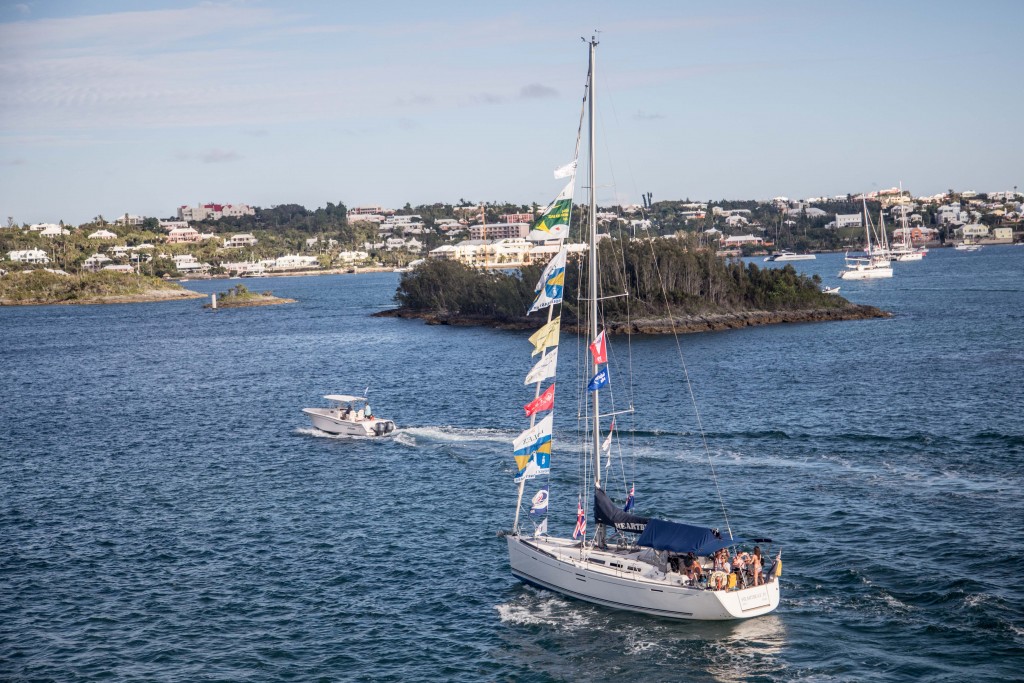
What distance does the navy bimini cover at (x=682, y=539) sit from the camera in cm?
3506

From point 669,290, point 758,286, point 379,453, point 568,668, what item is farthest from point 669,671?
point 758,286

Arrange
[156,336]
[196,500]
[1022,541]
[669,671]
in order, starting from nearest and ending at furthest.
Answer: [669,671], [1022,541], [196,500], [156,336]

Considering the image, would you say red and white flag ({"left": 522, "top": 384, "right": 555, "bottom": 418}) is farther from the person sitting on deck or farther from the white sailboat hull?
the person sitting on deck

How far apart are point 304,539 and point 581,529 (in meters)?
15.8

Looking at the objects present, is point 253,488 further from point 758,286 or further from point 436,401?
point 758,286

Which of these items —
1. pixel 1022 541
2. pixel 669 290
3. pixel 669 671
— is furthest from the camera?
pixel 669 290

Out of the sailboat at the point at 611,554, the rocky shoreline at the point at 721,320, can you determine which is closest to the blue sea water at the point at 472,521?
the sailboat at the point at 611,554

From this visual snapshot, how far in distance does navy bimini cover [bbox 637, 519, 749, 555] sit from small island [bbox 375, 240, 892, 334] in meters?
84.9

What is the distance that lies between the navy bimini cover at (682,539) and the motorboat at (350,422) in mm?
35938

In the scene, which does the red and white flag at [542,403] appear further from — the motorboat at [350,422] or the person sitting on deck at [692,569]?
the motorboat at [350,422]

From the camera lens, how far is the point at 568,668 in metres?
32.5

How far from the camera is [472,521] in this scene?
48531 mm

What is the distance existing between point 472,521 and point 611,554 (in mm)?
13021

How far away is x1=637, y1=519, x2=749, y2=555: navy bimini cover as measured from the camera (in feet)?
115
